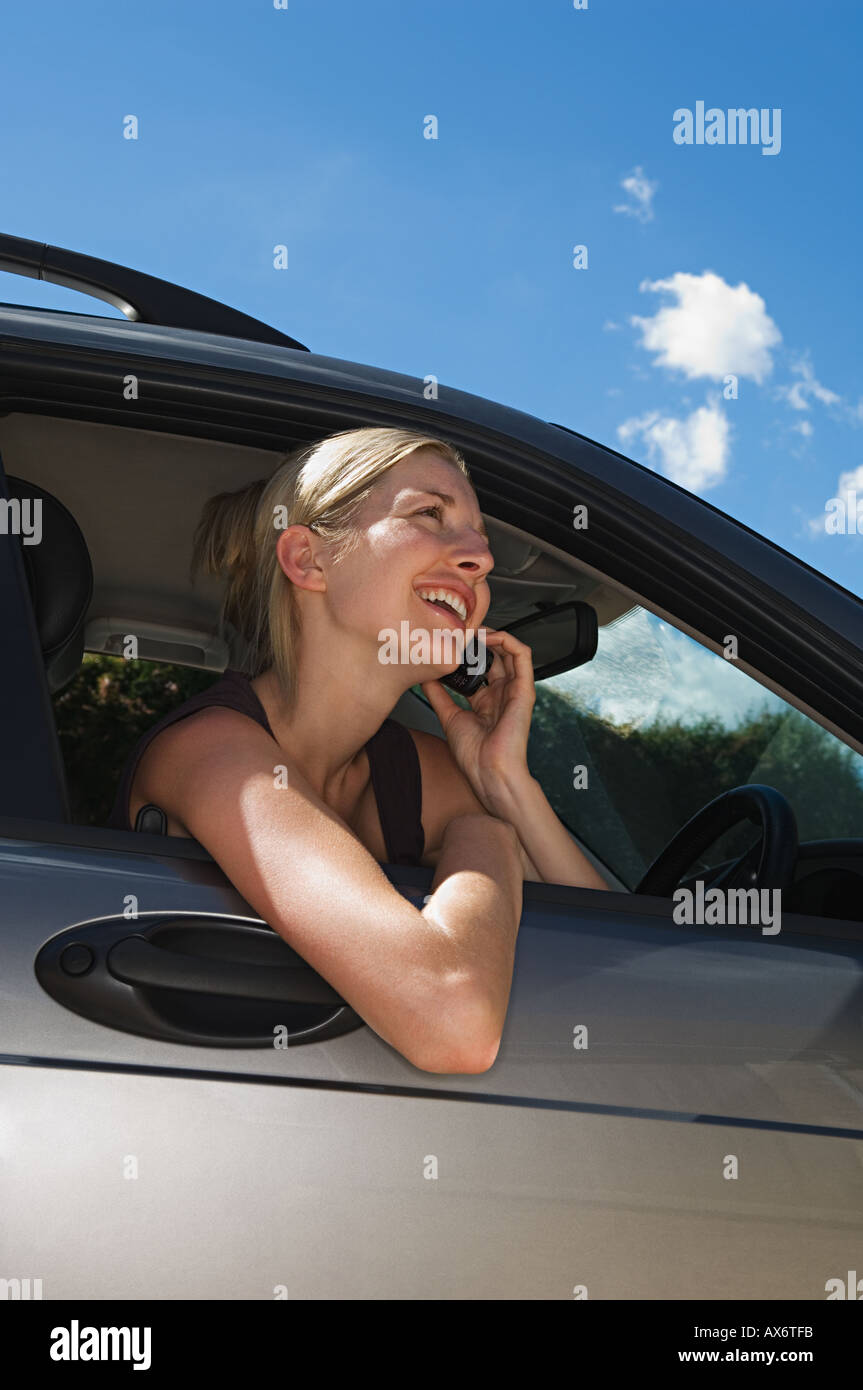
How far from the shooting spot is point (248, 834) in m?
1.26

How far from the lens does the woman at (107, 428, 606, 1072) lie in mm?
1173

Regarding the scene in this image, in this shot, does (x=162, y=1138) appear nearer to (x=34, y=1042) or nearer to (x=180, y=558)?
(x=34, y=1042)

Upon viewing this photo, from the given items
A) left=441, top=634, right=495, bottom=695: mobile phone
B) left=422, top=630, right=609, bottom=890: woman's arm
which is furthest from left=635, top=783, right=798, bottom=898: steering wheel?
left=441, top=634, right=495, bottom=695: mobile phone

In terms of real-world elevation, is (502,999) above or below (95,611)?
below

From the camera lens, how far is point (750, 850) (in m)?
1.81

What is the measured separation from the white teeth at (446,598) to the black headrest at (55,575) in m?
0.48

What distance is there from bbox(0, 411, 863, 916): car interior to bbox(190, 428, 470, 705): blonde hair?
4cm

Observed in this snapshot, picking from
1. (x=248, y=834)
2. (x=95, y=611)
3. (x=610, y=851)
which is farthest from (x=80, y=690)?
(x=248, y=834)

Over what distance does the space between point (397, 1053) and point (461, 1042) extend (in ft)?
0.24

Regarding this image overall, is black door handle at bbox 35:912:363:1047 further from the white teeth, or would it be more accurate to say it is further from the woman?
the white teeth

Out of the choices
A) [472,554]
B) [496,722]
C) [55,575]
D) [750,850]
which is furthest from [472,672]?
[55,575]
